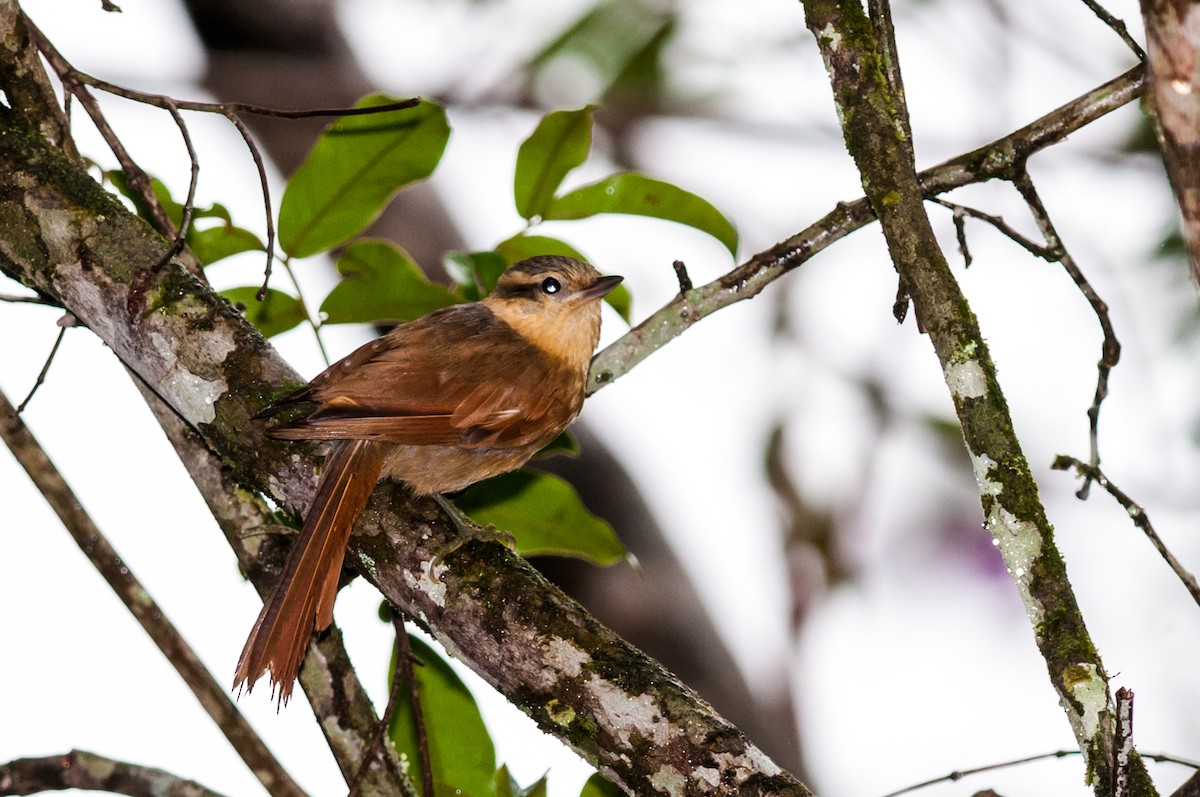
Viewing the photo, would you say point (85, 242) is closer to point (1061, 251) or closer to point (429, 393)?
point (429, 393)

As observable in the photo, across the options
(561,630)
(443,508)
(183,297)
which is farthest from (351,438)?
(561,630)

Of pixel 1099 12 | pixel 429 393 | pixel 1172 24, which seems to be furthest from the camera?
pixel 429 393

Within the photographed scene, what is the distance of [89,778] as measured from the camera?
7.41ft

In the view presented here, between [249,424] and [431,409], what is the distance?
0.44 metres

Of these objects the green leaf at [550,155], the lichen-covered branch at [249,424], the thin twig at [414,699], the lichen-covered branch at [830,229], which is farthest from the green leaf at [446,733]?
the green leaf at [550,155]

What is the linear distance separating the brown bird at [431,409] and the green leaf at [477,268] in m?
0.13

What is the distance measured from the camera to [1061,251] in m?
2.52

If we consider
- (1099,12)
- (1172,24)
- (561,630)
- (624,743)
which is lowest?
(624,743)

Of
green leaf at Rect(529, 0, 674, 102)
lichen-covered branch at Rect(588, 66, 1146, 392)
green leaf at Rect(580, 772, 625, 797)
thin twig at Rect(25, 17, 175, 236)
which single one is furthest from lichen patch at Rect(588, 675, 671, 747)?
green leaf at Rect(529, 0, 674, 102)

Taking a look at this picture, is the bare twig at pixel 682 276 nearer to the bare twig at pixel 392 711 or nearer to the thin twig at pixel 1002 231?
the thin twig at pixel 1002 231

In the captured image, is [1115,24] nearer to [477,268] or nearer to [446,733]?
[477,268]

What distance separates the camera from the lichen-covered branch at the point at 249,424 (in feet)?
7.14

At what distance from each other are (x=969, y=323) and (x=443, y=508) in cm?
115

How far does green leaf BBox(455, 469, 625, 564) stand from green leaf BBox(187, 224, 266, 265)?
0.79 metres
